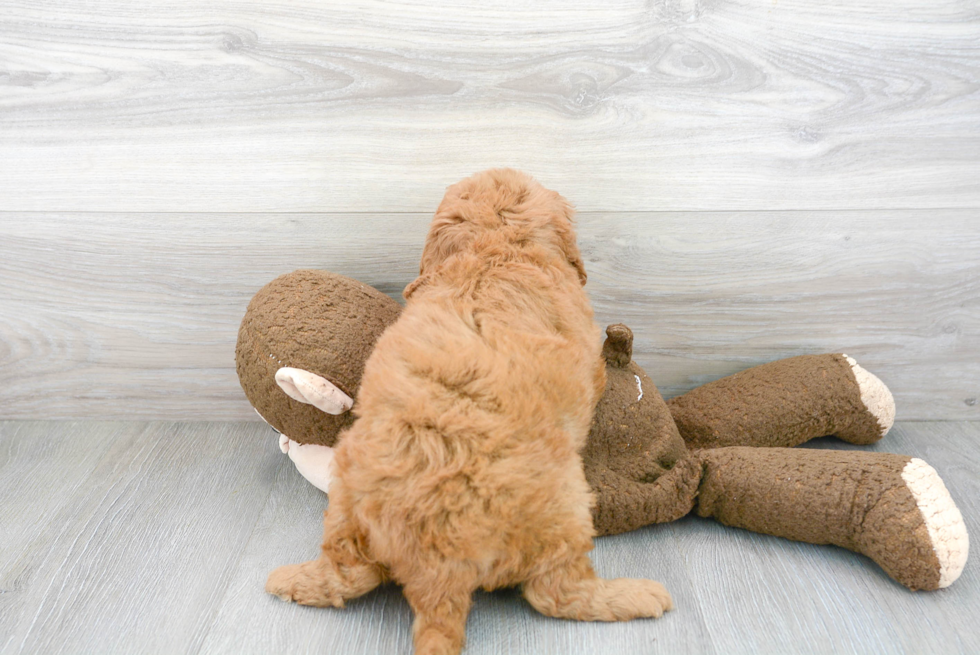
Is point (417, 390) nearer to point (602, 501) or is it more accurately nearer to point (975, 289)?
point (602, 501)

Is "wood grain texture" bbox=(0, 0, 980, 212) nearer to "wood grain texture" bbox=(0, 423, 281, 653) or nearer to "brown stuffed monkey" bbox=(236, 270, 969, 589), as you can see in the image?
"brown stuffed monkey" bbox=(236, 270, 969, 589)

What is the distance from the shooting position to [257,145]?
1458 millimetres

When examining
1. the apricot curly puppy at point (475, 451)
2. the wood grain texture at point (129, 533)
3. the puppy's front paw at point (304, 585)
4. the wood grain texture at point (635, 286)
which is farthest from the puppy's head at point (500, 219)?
the wood grain texture at point (129, 533)

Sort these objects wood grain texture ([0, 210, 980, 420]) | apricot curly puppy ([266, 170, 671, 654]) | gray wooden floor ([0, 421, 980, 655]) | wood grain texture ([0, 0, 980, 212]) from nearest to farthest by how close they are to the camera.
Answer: apricot curly puppy ([266, 170, 671, 654]), gray wooden floor ([0, 421, 980, 655]), wood grain texture ([0, 0, 980, 212]), wood grain texture ([0, 210, 980, 420])

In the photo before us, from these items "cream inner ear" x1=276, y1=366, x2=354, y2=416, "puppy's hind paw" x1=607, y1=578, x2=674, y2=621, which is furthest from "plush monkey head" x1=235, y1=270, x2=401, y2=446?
"puppy's hind paw" x1=607, y1=578, x2=674, y2=621

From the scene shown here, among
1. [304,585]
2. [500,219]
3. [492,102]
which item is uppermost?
[492,102]

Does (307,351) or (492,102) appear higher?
(492,102)

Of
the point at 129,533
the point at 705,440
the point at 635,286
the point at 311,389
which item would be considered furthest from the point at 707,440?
the point at 129,533

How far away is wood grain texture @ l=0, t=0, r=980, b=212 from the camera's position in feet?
4.52

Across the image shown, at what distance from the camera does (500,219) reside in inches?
46.1

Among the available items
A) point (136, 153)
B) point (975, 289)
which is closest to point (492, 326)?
point (136, 153)

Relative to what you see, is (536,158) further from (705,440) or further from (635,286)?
(705,440)

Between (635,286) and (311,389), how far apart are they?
77 cm

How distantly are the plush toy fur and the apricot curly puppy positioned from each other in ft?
0.63
